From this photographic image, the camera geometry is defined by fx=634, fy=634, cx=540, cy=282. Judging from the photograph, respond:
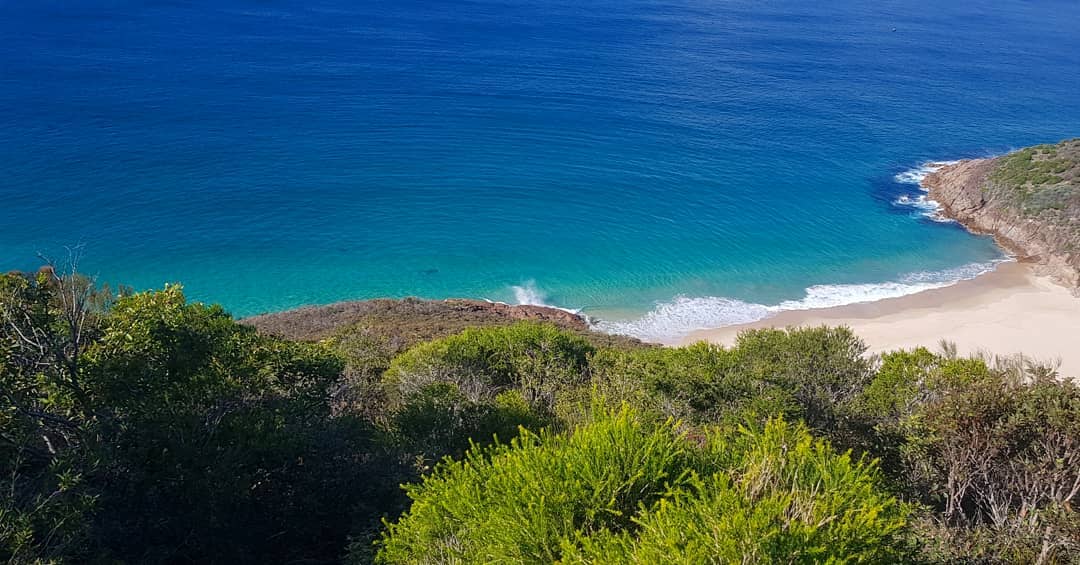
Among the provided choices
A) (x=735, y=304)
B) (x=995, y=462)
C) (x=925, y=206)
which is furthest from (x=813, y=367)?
(x=925, y=206)

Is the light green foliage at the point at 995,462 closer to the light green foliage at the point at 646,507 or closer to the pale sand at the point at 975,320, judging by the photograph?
the light green foliage at the point at 646,507

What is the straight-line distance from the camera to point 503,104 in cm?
6844

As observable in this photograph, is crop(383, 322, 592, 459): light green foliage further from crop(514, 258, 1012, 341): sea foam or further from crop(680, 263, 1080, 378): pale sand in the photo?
crop(680, 263, 1080, 378): pale sand

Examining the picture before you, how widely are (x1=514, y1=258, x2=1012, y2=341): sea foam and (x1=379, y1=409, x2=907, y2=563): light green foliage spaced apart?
86.2ft

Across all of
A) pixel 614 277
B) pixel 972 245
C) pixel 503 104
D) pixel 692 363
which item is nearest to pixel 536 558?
pixel 692 363

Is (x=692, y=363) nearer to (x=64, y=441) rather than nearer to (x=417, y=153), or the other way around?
(x=64, y=441)

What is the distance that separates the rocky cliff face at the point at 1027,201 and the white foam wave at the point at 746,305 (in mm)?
3995

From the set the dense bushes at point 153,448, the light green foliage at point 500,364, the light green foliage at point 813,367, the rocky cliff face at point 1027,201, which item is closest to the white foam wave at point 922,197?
the rocky cliff face at point 1027,201

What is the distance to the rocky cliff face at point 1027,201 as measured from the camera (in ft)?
141

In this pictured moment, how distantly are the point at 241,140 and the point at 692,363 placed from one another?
50751 millimetres

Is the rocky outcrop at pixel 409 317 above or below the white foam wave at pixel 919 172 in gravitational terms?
below

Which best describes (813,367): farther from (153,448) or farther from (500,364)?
(153,448)

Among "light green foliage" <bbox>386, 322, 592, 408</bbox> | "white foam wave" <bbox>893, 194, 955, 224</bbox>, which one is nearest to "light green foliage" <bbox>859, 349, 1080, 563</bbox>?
"light green foliage" <bbox>386, 322, 592, 408</bbox>

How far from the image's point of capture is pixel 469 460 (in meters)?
10.2
